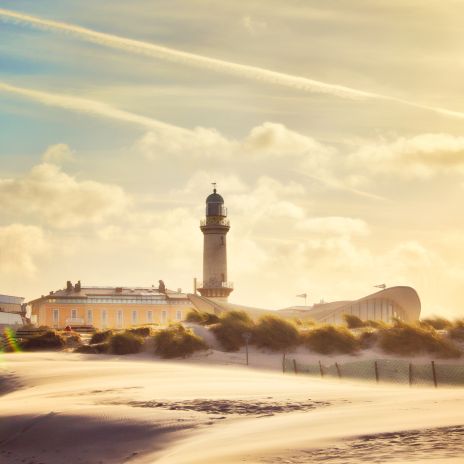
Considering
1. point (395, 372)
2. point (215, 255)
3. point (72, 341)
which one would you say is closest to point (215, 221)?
point (215, 255)

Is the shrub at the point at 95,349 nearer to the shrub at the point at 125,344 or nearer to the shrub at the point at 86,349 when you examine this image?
the shrub at the point at 86,349

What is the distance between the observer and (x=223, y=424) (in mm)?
15297

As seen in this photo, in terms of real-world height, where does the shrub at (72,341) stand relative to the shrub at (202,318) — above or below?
below

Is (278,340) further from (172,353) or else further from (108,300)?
(108,300)

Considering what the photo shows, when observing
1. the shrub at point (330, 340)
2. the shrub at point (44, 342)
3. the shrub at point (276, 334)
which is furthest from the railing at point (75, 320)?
the shrub at point (330, 340)

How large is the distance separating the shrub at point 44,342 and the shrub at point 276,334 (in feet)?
35.1

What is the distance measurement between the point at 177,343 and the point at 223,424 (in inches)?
911

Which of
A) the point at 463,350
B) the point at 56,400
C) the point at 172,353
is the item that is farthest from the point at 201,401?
the point at 463,350

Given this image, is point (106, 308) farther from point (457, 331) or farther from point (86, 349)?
point (457, 331)

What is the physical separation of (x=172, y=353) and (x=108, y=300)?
68604 mm

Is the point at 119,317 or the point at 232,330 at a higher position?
the point at 119,317

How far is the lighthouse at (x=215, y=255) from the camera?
7456 cm

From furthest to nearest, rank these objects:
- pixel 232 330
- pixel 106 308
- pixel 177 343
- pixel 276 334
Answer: pixel 106 308 < pixel 232 330 < pixel 276 334 < pixel 177 343

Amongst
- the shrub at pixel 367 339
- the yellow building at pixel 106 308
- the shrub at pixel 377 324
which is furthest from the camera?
the yellow building at pixel 106 308
